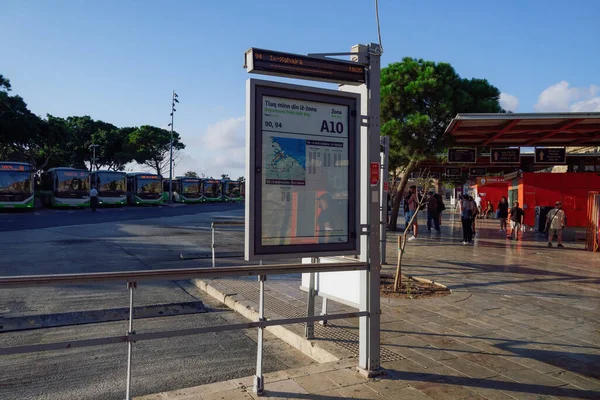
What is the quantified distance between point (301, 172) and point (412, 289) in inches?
195

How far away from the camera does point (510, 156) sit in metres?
18.1

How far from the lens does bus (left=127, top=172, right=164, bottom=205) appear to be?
42812mm

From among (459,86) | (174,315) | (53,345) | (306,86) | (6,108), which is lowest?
(174,315)

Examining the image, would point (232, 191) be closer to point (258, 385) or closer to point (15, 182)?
point (15, 182)

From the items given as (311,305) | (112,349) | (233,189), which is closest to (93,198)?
(233,189)

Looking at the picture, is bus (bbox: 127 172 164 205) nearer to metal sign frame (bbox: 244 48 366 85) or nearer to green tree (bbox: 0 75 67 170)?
green tree (bbox: 0 75 67 170)

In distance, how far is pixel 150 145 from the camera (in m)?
70.2

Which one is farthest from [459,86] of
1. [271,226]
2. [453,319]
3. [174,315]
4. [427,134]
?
[271,226]

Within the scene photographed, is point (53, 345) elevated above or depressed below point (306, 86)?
below

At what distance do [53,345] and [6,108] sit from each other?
136 feet

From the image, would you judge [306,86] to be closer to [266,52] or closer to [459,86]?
[266,52]

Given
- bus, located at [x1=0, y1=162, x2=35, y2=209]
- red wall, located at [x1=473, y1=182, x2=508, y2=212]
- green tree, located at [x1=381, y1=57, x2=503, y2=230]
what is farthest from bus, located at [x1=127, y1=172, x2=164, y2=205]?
green tree, located at [x1=381, y1=57, x2=503, y2=230]

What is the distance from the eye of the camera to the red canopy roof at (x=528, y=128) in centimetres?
1212

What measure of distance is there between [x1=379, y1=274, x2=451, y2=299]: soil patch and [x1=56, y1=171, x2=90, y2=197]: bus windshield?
3195 centimetres
